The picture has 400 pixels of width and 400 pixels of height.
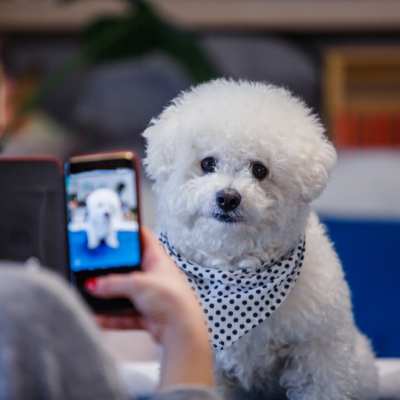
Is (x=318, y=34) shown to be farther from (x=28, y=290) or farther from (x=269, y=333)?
(x=28, y=290)

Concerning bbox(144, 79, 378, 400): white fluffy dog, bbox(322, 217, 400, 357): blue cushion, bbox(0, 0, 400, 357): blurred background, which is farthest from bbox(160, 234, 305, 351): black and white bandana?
bbox(0, 0, 400, 357): blurred background

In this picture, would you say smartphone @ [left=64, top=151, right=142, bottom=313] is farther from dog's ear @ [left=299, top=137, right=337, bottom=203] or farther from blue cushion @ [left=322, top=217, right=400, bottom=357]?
blue cushion @ [left=322, top=217, right=400, bottom=357]

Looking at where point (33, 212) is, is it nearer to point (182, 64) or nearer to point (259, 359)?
point (259, 359)

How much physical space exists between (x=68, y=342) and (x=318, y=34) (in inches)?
105

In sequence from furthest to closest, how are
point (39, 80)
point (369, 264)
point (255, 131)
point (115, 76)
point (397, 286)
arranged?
point (39, 80)
point (115, 76)
point (369, 264)
point (397, 286)
point (255, 131)

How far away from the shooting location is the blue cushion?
134 centimetres

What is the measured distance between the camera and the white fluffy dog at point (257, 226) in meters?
0.82

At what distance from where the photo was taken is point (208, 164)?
0.85 metres

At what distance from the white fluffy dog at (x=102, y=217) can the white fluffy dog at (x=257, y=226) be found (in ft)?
0.56

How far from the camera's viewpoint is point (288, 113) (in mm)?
859

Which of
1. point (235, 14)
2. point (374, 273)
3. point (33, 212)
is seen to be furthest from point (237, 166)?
point (235, 14)

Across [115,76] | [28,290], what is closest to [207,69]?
[115,76]

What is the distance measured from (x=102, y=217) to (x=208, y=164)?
0.21m

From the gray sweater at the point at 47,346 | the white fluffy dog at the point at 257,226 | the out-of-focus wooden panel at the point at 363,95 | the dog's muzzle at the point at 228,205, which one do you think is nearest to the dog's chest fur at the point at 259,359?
the white fluffy dog at the point at 257,226
